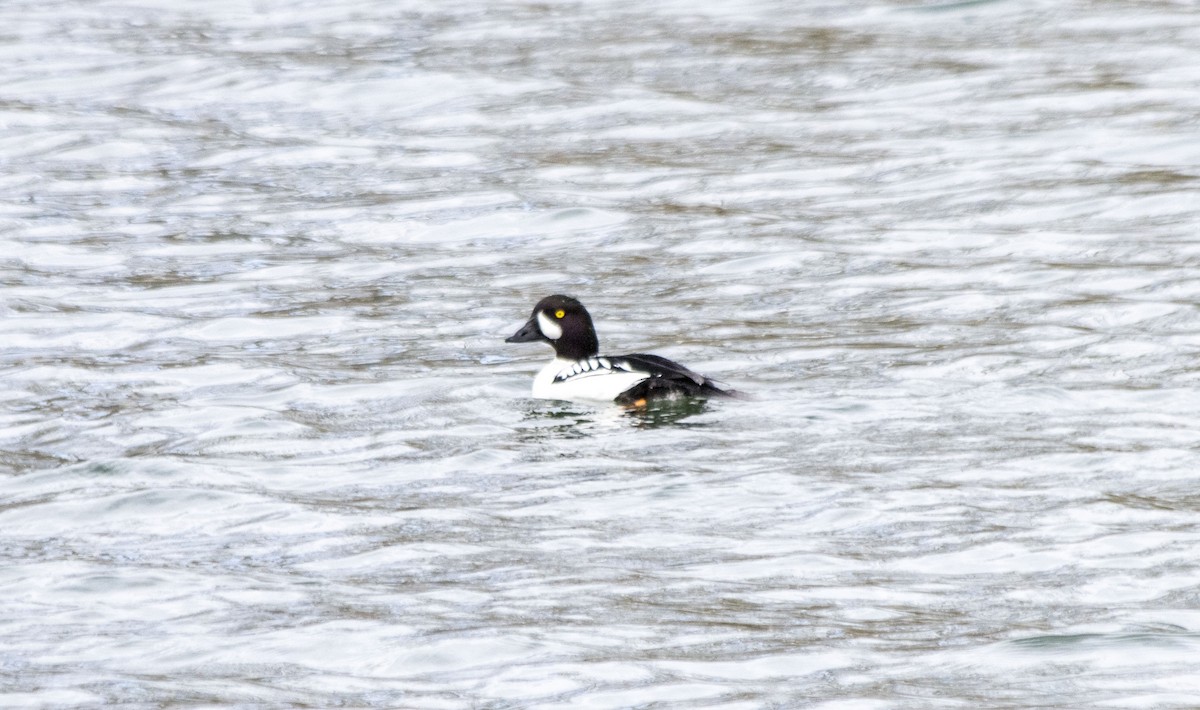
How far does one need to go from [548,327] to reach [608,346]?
3.61 feet

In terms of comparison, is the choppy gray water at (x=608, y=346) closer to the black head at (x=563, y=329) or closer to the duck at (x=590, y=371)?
the duck at (x=590, y=371)

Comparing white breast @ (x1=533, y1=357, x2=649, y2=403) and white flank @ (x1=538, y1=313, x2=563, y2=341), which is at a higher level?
white flank @ (x1=538, y1=313, x2=563, y2=341)

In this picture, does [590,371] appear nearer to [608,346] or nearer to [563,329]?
[563,329]

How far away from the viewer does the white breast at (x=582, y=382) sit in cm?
1073

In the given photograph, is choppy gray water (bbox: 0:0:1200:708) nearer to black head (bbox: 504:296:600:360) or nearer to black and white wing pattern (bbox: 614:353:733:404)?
black and white wing pattern (bbox: 614:353:733:404)

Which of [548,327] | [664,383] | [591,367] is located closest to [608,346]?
[548,327]

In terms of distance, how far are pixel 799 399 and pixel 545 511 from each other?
7.07 feet

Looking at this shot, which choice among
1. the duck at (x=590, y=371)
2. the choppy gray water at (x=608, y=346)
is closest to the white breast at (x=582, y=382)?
the duck at (x=590, y=371)

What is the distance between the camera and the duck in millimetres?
10398

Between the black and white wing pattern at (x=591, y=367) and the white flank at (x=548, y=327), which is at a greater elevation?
the white flank at (x=548, y=327)

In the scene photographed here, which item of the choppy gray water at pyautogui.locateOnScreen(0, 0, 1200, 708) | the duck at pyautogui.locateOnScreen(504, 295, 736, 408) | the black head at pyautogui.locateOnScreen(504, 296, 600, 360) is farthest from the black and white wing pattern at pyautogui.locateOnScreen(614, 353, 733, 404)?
the black head at pyautogui.locateOnScreen(504, 296, 600, 360)

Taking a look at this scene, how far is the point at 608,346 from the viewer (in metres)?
12.3

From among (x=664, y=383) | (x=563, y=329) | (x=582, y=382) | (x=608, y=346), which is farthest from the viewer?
(x=608, y=346)

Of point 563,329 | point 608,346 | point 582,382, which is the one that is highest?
point 563,329
